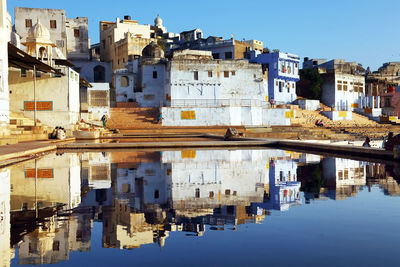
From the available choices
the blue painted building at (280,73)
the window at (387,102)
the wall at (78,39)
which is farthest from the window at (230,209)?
the window at (387,102)

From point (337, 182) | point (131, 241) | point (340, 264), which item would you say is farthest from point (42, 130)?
point (340, 264)

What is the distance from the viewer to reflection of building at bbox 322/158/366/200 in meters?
7.80

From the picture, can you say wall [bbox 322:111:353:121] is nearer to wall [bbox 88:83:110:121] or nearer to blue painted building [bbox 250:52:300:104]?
blue painted building [bbox 250:52:300:104]

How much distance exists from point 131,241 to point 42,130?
66.4 feet

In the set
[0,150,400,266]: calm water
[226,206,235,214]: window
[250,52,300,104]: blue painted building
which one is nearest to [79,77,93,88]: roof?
[250,52,300,104]: blue painted building

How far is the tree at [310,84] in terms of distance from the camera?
56.8 meters

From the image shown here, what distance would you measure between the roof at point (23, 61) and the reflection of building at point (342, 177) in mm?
14540

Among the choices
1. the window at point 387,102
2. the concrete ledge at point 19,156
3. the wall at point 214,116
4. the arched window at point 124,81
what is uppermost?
the arched window at point 124,81

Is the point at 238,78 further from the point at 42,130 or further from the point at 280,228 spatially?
the point at 280,228

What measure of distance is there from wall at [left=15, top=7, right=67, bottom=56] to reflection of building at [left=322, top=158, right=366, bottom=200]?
1608 inches

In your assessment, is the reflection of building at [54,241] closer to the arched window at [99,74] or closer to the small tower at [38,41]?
the small tower at [38,41]

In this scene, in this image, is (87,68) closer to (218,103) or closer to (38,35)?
(218,103)

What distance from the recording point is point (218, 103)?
40.9m

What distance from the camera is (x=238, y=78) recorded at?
41.7 meters
